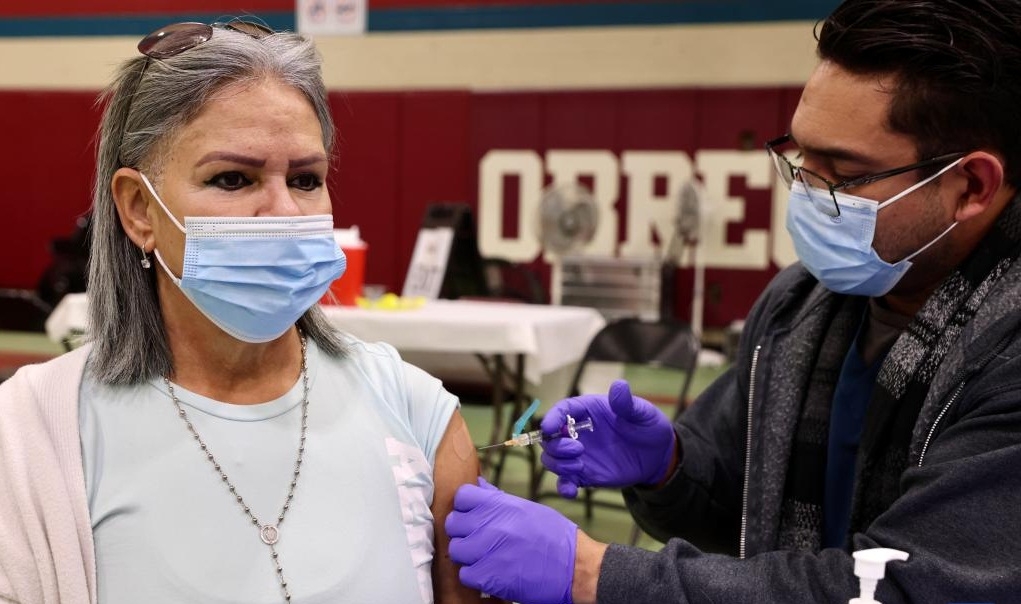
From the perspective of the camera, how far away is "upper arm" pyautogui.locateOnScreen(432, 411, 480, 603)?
1466 millimetres

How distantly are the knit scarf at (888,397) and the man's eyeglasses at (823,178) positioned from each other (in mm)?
152

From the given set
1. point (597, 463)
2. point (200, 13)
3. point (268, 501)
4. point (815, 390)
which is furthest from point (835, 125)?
point (200, 13)

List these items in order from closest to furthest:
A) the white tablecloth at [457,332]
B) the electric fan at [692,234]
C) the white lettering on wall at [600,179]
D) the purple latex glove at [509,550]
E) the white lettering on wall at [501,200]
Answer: the purple latex glove at [509,550] → the white tablecloth at [457,332] → the electric fan at [692,234] → the white lettering on wall at [600,179] → the white lettering on wall at [501,200]

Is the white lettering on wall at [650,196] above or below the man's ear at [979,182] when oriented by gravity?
below

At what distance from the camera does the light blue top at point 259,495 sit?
47.8 inches

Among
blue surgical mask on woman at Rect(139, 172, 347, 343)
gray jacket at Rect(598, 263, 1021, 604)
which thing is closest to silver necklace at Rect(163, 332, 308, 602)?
blue surgical mask on woman at Rect(139, 172, 347, 343)

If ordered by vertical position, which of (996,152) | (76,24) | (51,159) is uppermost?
(76,24)

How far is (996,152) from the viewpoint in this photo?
4.95 ft

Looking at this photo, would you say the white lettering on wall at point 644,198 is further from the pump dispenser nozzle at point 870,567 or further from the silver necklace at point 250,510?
the pump dispenser nozzle at point 870,567

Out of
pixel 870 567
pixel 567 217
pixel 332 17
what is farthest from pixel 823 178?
pixel 332 17

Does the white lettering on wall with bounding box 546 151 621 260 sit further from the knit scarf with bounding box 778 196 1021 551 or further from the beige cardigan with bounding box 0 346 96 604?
the beige cardigan with bounding box 0 346 96 604

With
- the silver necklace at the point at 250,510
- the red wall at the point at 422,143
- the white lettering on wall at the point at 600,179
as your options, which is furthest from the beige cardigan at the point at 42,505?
the white lettering on wall at the point at 600,179

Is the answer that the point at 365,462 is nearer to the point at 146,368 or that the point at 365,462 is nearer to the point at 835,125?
the point at 146,368

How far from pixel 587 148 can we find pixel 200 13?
13.3 ft
